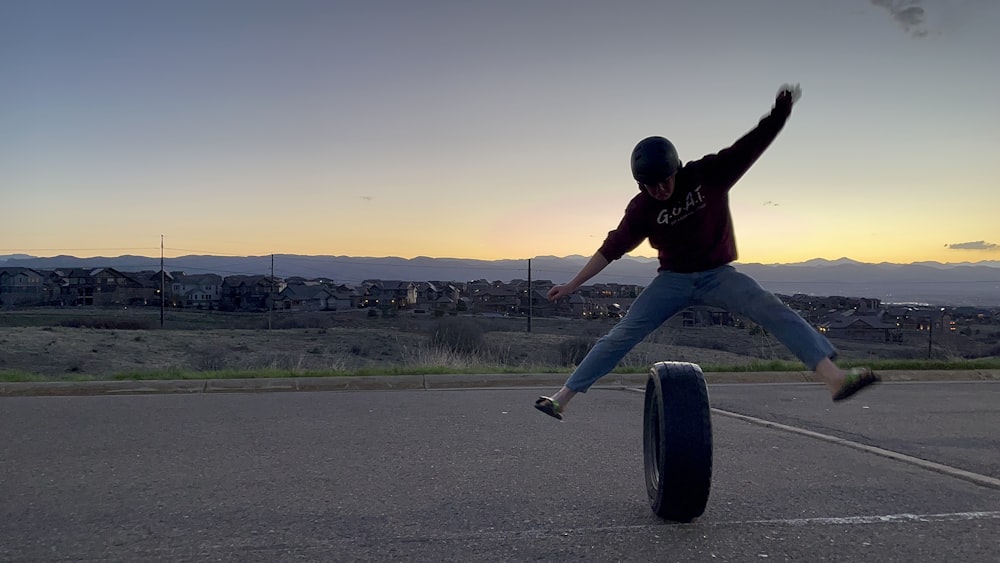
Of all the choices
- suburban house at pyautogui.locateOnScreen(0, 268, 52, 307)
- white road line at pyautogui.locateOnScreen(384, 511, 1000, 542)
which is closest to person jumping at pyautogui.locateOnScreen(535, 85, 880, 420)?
white road line at pyautogui.locateOnScreen(384, 511, 1000, 542)

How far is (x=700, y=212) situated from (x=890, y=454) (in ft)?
8.58

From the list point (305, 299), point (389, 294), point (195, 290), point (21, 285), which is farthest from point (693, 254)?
point (21, 285)

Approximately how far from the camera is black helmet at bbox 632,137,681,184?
3941 mm

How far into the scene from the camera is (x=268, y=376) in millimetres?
9570

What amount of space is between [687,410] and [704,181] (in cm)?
121

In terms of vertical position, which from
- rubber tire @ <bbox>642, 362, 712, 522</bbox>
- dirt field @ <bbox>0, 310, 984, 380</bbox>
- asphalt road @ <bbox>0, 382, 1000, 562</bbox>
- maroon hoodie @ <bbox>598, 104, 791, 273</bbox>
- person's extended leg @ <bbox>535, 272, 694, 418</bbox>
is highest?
maroon hoodie @ <bbox>598, 104, 791, 273</bbox>

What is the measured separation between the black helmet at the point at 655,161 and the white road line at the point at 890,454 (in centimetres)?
273

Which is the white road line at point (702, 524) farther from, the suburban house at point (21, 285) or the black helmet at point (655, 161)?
the suburban house at point (21, 285)

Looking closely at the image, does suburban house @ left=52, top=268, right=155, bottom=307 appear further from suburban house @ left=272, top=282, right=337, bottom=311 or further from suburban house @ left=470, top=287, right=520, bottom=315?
suburban house @ left=470, top=287, right=520, bottom=315

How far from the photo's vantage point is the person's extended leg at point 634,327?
416cm

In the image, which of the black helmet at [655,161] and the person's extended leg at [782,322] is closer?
the person's extended leg at [782,322]

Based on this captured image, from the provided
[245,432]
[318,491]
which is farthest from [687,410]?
[245,432]

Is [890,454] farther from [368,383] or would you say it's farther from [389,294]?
[389,294]

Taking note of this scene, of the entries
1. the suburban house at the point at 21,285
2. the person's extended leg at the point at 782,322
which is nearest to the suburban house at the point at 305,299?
the suburban house at the point at 21,285
